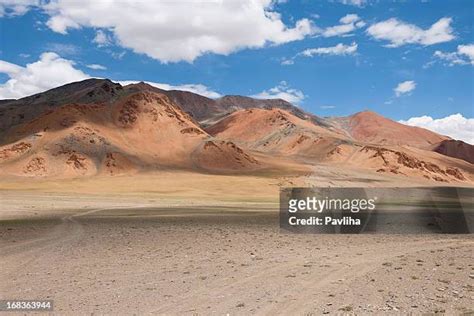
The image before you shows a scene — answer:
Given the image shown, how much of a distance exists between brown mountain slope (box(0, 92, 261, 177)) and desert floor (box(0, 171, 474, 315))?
84.6m

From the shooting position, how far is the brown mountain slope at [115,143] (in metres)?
107

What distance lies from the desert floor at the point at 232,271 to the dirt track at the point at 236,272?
30mm

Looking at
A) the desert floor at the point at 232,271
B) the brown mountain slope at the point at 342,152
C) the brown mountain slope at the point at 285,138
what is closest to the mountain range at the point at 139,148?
the brown mountain slope at the point at 342,152

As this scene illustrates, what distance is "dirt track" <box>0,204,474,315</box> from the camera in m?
11.1

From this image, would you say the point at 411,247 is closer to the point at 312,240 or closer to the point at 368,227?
the point at 312,240

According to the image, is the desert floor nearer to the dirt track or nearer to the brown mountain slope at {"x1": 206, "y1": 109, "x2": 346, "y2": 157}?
the dirt track

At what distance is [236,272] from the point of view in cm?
1467

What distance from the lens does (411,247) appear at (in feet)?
63.4

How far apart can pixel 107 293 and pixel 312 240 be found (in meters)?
11.9

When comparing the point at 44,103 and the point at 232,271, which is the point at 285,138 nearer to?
the point at 44,103

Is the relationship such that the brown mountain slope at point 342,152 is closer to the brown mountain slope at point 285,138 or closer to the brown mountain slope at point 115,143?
the brown mountain slope at point 285,138

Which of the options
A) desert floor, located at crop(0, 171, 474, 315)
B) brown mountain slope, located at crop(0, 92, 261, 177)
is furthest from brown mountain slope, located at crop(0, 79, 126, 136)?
desert floor, located at crop(0, 171, 474, 315)

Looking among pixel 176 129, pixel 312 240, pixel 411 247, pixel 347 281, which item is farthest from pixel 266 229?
pixel 176 129

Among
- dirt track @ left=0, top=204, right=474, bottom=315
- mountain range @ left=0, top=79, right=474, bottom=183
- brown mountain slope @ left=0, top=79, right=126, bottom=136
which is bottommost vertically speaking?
dirt track @ left=0, top=204, right=474, bottom=315
